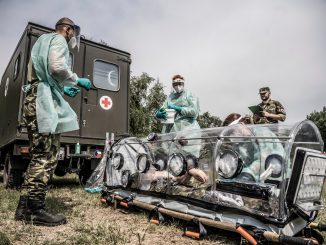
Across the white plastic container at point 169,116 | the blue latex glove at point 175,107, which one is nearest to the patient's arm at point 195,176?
the white plastic container at point 169,116

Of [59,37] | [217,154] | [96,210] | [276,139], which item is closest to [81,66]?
[59,37]

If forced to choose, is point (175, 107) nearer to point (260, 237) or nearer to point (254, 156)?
point (254, 156)

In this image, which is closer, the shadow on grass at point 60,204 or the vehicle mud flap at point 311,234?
the vehicle mud flap at point 311,234

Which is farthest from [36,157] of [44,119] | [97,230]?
[97,230]

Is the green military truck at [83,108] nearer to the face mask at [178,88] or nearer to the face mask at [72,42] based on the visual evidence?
the face mask at [178,88]

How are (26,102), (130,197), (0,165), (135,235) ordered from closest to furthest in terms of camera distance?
(135,235)
(26,102)
(130,197)
(0,165)

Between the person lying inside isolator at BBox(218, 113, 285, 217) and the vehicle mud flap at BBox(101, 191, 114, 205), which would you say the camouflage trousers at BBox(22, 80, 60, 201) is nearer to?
the vehicle mud flap at BBox(101, 191, 114, 205)

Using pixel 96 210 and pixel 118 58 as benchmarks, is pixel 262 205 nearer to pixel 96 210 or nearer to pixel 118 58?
pixel 96 210

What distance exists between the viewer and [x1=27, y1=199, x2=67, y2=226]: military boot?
10.6 ft

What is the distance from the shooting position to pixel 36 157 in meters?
3.37

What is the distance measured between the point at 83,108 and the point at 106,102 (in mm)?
588

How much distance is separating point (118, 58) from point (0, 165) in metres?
4.32

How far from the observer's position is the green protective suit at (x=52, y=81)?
336 cm

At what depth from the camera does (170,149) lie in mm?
3557
